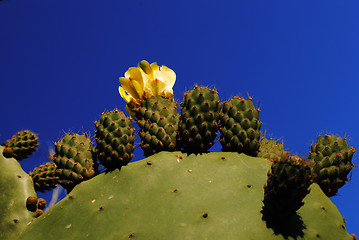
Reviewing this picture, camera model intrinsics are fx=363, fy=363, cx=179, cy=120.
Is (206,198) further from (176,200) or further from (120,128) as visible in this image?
(120,128)

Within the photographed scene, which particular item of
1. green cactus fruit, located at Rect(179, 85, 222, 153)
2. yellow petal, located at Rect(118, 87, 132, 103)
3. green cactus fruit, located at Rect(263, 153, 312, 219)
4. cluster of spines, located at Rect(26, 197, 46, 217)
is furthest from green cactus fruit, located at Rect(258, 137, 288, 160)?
cluster of spines, located at Rect(26, 197, 46, 217)

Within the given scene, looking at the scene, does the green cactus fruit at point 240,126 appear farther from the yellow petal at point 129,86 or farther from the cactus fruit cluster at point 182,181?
the yellow petal at point 129,86

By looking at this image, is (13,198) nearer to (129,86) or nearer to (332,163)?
(129,86)

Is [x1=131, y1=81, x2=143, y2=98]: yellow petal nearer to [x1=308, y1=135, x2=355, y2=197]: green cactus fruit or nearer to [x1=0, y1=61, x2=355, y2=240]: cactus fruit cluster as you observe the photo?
[x1=0, y1=61, x2=355, y2=240]: cactus fruit cluster

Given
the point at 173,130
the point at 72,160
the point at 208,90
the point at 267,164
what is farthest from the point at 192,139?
the point at 72,160

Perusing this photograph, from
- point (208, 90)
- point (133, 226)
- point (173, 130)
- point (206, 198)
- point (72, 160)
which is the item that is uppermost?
point (208, 90)
